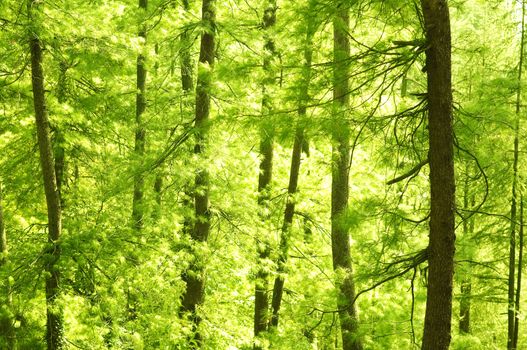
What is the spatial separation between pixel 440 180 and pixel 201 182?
500 cm

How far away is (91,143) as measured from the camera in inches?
365

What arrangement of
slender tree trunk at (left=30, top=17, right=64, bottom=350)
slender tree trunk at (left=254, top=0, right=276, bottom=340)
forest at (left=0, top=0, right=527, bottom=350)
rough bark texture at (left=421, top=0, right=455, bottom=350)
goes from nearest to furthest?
1. rough bark texture at (left=421, top=0, right=455, bottom=350)
2. forest at (left=0, top=0, right=527, bottom=350)
3. slender tree trunk at (left=30, top=17, right=64, bottom=350)
4. slender tree trunk at (left=254, top=0, right=276, bottom=340)

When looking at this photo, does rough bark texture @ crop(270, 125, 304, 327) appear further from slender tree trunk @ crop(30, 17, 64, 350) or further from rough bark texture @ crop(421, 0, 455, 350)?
rough bark texture @ crop(421, 0, 455, 350)

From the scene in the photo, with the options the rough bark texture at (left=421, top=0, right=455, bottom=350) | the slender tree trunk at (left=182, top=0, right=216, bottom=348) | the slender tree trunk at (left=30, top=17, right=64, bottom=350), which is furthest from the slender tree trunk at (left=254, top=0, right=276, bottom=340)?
the rough bark texture at (left=421, top=0, right=455, bottom=350)

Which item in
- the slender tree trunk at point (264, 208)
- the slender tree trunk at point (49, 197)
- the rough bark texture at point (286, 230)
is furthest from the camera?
the rough bark texture at point (286, 230)

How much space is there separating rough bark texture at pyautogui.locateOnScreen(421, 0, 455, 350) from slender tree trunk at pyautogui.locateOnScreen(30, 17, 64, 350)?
5.16 meters

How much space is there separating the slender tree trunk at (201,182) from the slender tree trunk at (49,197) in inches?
77.2

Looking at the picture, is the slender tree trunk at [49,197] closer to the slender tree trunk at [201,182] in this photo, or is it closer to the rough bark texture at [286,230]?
the slender tree trunk at [201,182]

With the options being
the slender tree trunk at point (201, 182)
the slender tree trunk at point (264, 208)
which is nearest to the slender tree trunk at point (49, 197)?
the slender tree trunk at point (201, 182)

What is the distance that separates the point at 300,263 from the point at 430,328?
6080 mm

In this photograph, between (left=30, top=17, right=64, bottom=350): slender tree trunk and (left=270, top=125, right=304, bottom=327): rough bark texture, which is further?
(left=270, top=125, right=304, bottom=327): rough bark texture

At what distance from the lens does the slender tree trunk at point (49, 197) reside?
6.96 meters

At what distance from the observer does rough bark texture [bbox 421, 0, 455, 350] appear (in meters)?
3.31

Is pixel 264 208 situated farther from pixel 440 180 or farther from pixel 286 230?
pixel 440 180
